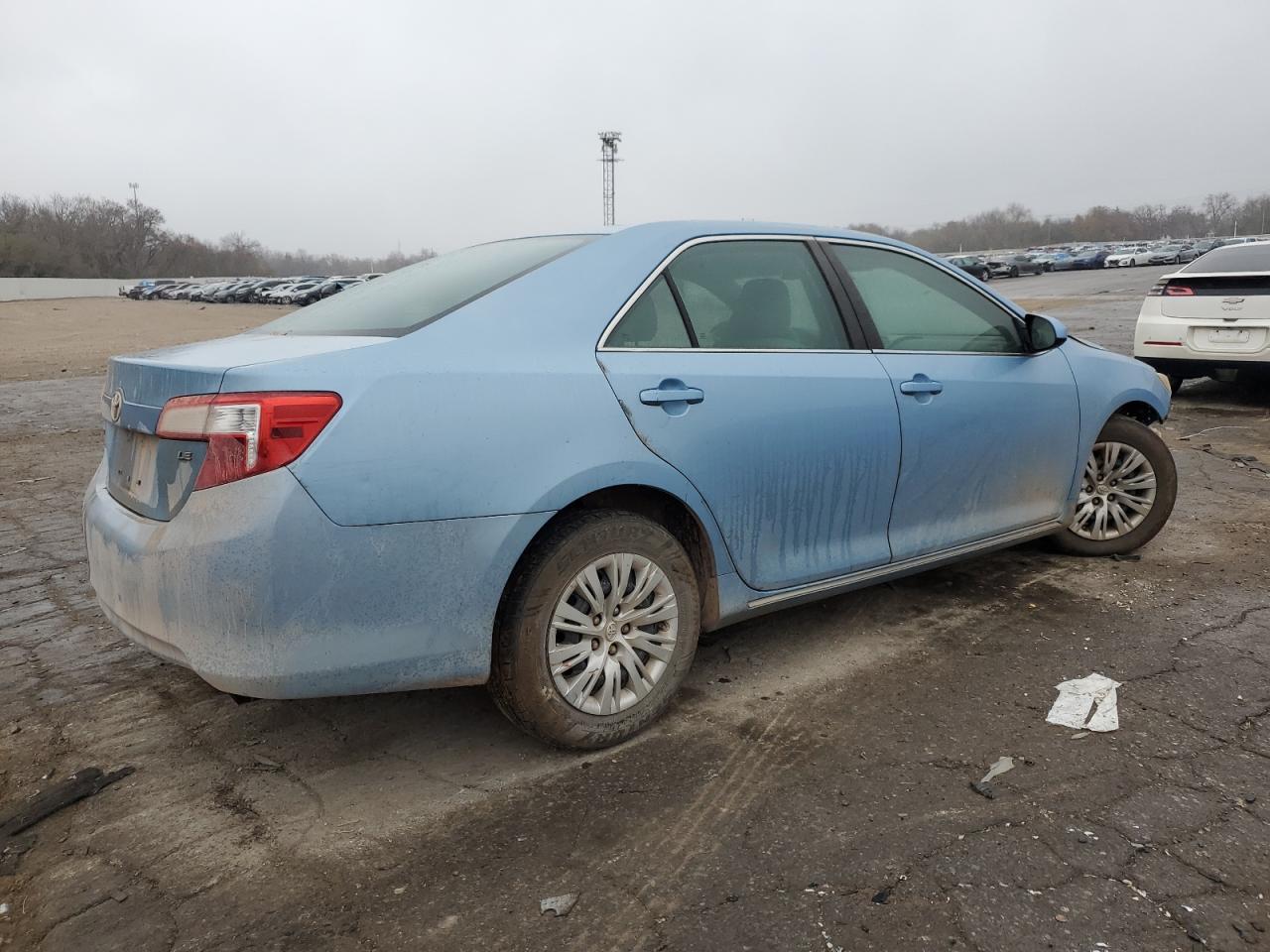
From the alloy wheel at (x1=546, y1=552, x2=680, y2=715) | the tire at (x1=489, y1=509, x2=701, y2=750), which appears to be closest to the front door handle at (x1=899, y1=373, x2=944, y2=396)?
the tire at (x1=489, y1=509, x2=701, y2=750)

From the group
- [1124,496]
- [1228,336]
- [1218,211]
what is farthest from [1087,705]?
[1218,211]

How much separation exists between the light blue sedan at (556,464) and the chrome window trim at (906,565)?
0.02 metres

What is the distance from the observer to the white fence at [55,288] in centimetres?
7031

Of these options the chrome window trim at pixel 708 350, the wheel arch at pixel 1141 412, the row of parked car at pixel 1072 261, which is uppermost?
the row of parked car at pixel 1072 261

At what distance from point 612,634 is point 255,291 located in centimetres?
6914

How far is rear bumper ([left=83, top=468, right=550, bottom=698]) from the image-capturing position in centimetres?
233

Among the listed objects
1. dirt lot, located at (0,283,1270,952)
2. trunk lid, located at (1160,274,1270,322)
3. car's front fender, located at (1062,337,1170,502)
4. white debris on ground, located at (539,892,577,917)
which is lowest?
white debris on ground, located at (539,892,577,917)

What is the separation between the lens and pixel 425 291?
10.3 feet

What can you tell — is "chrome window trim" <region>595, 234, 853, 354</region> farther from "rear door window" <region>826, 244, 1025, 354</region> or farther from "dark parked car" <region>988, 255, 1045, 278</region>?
"dark parked car" <region>988, 255, 1045, 278</region>

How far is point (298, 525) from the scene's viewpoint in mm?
2312

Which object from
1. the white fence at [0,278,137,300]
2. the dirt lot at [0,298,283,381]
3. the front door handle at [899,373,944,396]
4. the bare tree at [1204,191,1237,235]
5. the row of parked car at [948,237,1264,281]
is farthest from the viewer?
the bare tree at [1204,191,1237,235]

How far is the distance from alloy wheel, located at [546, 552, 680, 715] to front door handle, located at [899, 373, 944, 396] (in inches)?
49.8

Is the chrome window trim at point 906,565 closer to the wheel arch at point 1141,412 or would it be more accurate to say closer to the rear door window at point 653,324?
the wheel arch at point 1141,412

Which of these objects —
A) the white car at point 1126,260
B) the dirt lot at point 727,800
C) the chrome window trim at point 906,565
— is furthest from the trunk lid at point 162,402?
the white car at point 1126,260
